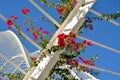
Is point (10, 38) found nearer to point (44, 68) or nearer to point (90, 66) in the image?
point (90, 66)

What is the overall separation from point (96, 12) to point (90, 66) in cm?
98

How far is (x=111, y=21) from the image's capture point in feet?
21.8

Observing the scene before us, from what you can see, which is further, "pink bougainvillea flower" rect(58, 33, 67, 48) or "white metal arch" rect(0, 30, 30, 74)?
"white metal arch" rect(0, 30, 30, 74)

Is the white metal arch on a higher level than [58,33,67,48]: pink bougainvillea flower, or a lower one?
higher

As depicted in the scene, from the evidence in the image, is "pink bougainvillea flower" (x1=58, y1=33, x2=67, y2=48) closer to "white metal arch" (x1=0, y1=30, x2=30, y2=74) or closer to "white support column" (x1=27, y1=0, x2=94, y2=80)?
"white support column" (x1=27, y1=0, x2=94, y2=80)

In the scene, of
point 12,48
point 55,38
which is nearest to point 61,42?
point 55,38

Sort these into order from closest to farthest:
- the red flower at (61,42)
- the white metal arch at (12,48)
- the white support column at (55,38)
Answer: the white support column at (55,38), the red flower at (61,42), the white metal arch at (12,48)

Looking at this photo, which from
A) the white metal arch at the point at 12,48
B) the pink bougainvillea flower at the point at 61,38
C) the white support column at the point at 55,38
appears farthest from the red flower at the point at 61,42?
the white metal arch at the point at 12,48

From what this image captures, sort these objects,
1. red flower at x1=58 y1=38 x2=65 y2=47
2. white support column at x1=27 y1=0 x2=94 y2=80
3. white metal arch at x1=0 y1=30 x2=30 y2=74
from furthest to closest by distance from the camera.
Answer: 1. white metal arch at x1=0 y1=30 x2=30 y2=74
2. red flower at x1=58 y1=38 x2=65 y2=47
3. white support column at x1=27 y1=0 x2=94 y2=80

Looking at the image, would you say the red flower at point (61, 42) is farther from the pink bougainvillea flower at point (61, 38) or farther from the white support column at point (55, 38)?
the white support column at point (55, 38)

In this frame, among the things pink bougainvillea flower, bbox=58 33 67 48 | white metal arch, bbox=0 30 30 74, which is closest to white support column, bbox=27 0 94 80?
pink bougainvillea flower, bbox=58 33 67 48

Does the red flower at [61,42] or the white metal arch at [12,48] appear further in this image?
the white metal arch at [12,48]

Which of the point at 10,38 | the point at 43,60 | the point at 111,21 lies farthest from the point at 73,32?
the point at 10,38

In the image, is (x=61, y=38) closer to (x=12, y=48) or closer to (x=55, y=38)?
(x=55, y=38)
